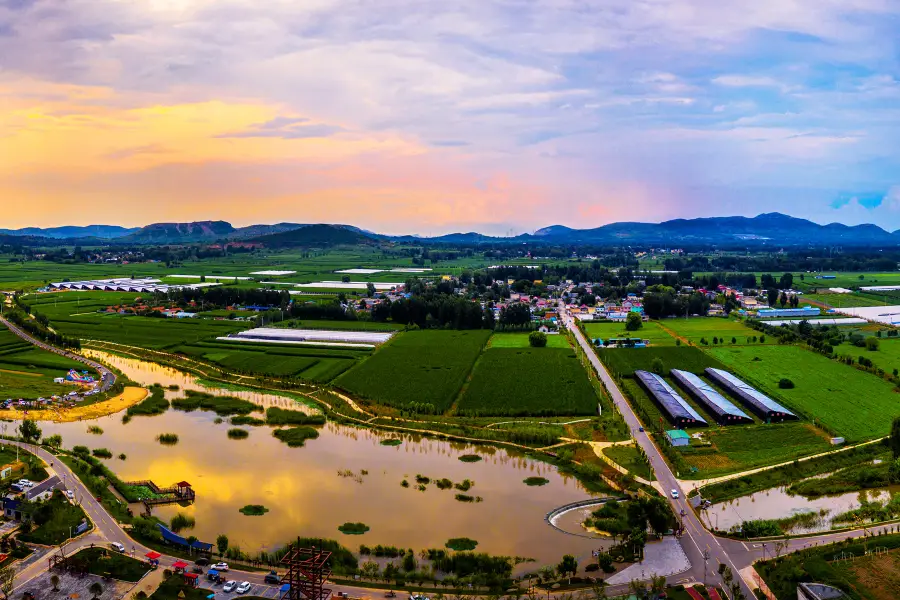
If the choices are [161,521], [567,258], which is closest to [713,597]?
[161,521]

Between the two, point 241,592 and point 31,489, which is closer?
point 241,592

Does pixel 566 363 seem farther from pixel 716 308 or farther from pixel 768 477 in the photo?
pixel 716 308

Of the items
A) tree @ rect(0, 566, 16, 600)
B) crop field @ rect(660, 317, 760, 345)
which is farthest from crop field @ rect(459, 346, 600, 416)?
tree @ rect(0, 566, 16, 600)

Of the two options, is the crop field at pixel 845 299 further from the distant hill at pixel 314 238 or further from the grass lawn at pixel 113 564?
the distant hill at pixel 314 238

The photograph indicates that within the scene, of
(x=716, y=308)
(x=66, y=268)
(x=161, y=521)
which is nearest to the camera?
(x=161, y=521)

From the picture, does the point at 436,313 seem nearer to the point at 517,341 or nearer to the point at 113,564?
the point at 517,341

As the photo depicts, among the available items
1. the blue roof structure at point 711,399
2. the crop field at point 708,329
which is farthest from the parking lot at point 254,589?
the crop field at point 708,329
